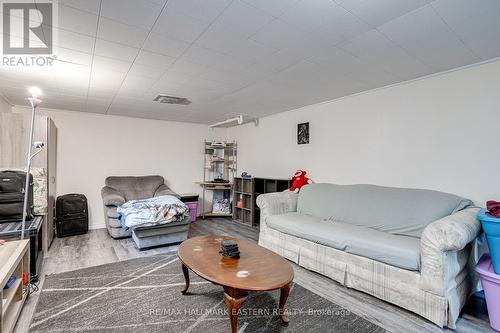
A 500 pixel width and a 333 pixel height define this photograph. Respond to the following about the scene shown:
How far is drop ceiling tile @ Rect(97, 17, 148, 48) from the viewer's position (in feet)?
6.05

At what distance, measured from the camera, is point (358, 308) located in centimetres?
215

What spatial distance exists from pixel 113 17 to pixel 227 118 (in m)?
3.57

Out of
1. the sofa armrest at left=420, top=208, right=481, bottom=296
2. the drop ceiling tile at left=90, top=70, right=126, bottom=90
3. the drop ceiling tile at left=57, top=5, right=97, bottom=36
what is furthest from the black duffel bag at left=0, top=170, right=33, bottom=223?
the sofa armrest at left=420, top=208, right=481, bottom=296

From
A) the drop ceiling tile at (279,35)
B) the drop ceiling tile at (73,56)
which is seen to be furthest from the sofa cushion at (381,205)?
the drop ceiling tile at (73,56)

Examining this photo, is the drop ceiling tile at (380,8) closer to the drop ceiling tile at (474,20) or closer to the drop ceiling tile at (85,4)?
the drop ceiling tile at (474,20)

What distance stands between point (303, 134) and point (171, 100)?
2.26 metres

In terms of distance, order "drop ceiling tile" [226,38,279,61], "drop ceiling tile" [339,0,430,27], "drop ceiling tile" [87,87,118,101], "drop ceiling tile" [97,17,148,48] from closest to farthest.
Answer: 1. "drop ceiling tile" [339,0,430,27]
2. "drop ceiling tile" [97,17,148,48]
3. "drop ceiling tile" [226,38,279,61]
4. "drop ceiling tile" [87,87,118,101]

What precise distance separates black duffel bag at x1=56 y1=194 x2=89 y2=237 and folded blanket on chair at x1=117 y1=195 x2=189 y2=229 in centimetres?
98

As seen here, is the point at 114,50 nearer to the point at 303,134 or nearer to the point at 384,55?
the point at 384,55

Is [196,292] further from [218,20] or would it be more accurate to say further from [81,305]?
[218,20]

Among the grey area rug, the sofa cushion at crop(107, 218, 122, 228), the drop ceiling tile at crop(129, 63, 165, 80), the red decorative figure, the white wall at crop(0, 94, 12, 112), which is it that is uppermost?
the drop ceiling tile at crop(129, 63, 165, 80)

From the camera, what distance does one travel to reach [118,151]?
16.5ft

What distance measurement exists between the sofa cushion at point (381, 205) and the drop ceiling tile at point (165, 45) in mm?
2590

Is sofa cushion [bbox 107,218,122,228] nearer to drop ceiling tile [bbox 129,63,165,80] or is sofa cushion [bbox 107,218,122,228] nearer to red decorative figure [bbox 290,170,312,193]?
drop ceiling tile [bbox 129,63,165,80]
